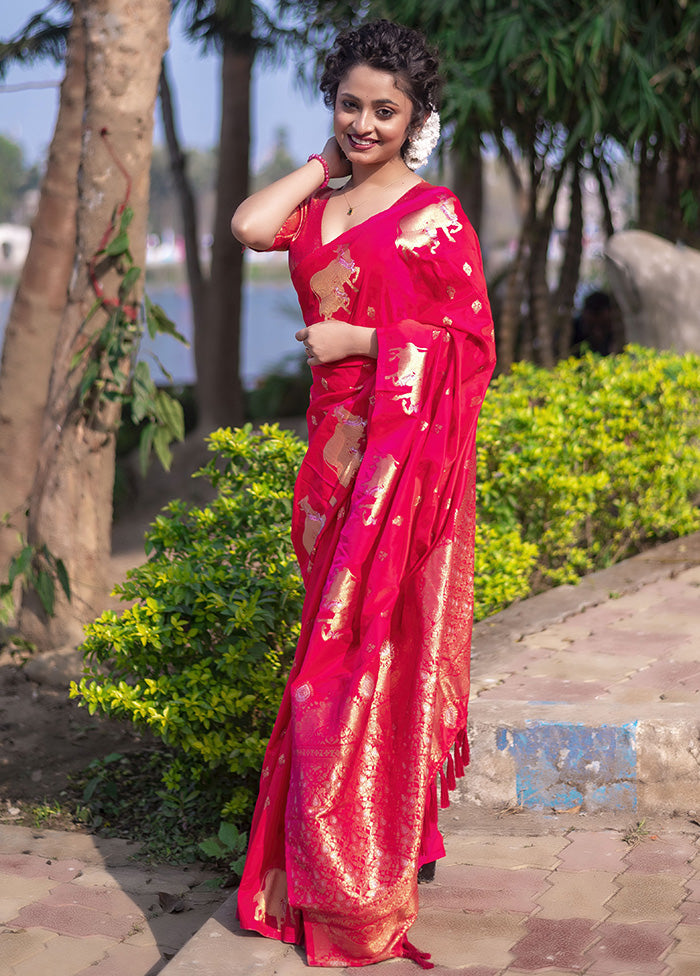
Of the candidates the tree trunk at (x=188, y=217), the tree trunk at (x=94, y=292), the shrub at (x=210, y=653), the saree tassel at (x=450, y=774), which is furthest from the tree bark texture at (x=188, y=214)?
the saree tassel at (x=450, y=774)

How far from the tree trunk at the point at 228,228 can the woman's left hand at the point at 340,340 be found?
841 cm

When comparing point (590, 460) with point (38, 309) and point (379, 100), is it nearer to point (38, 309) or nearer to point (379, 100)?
point (379, 100)

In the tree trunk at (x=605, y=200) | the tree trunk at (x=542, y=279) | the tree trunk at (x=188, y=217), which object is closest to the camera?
the tree trunk at (x=542, y=279)

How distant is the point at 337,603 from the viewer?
2506 mm

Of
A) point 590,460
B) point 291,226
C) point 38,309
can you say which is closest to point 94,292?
point 38,309

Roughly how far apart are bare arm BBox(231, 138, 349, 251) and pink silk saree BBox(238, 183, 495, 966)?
50 millimetres

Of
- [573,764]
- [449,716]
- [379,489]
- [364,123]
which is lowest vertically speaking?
[573,764]

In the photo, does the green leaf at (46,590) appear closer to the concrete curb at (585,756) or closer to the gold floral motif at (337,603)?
the concrete curb at (585,756)

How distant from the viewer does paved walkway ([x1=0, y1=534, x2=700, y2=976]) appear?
247 centimetres

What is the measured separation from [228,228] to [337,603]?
358 inches

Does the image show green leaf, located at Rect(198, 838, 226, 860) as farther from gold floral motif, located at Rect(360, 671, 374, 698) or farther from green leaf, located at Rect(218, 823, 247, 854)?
gold floral motif, located at Rect(360, 671, 374, 698)

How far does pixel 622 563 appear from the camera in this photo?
5.02 metres

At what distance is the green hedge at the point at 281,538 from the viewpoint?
11.2ft

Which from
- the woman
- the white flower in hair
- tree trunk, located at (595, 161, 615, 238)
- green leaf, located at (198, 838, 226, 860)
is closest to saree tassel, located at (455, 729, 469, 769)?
the woman
